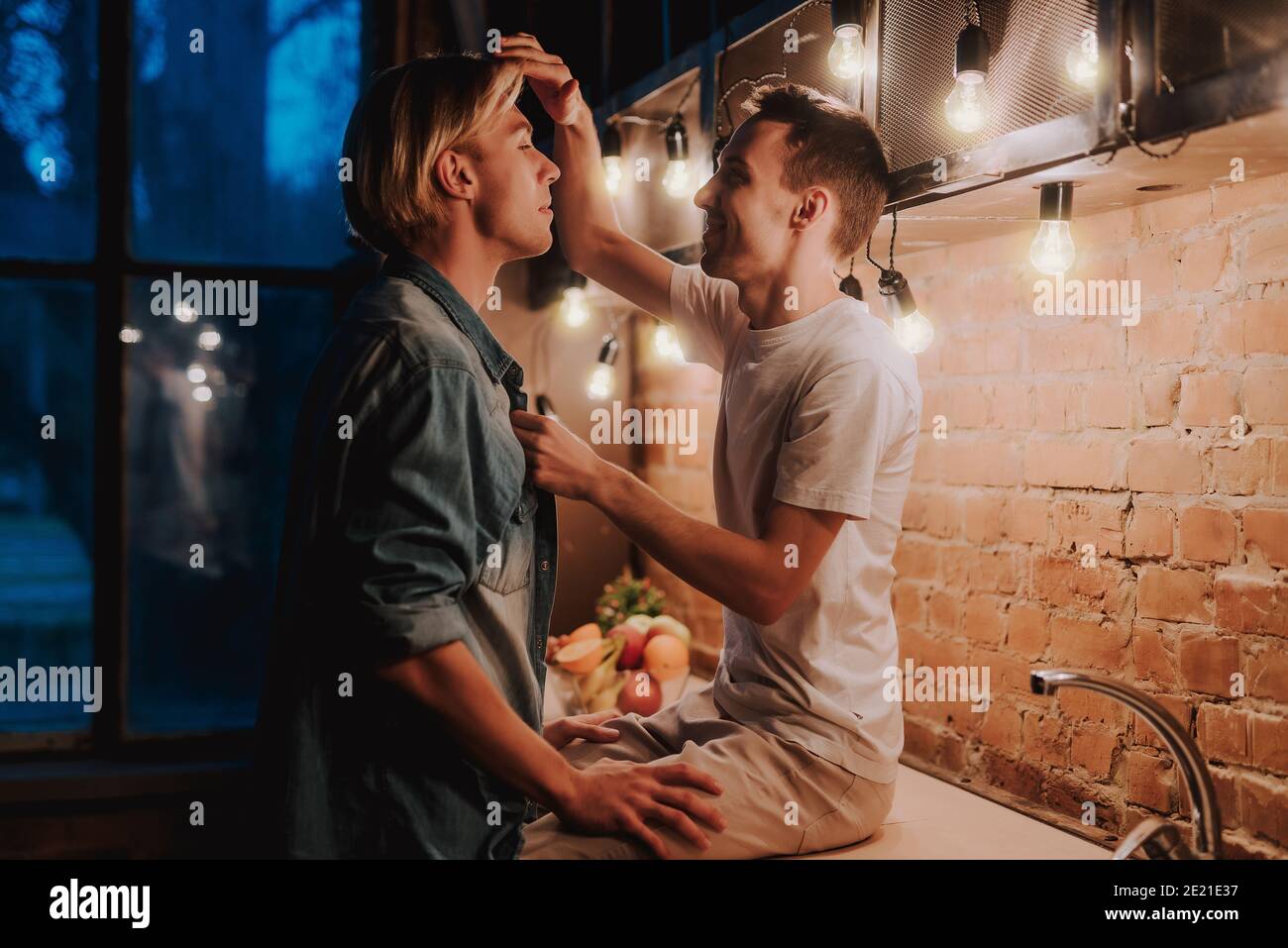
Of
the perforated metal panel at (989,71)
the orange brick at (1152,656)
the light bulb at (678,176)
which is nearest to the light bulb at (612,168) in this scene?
the light bulb at (678,176)

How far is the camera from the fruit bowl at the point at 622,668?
7.89 feet

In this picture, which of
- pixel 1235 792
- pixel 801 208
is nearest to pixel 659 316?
pixel 801 208

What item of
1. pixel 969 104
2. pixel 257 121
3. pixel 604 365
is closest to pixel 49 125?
pixel 257 121

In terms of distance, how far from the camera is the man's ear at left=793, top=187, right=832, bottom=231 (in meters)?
1.59

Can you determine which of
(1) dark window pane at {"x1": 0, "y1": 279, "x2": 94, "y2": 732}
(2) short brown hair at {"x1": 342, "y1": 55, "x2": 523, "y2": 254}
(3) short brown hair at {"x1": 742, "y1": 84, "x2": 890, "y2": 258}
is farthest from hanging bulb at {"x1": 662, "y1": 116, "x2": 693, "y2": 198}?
(1) dark window pane at {"x1": 0, "y1": 279, "x2": 94, "y2": 732}

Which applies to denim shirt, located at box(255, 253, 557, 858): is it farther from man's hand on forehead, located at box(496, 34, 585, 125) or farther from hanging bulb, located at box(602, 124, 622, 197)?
hanging bulb, located at box(602, 124, 622, 197)

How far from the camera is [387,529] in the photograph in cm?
115

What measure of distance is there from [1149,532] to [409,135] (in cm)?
127

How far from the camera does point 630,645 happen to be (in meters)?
2.54

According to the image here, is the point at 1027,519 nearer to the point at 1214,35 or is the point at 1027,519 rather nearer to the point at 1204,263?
the point at 1204,263

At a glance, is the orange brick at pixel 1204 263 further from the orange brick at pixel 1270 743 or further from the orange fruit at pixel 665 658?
the orange fruit at pixel 665 658

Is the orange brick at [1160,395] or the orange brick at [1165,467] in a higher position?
the orange brick at [1160,395]

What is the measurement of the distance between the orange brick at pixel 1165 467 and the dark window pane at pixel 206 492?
2.48 meters

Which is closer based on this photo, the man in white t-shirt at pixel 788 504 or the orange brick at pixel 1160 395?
the man in white t-shirt at pixel 788 504
